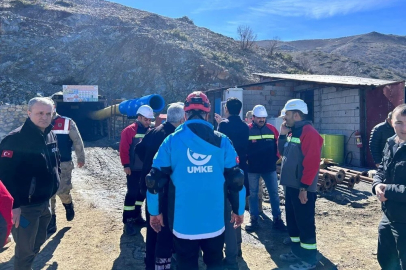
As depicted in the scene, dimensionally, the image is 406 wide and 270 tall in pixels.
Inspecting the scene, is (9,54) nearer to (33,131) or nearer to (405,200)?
(33,131)

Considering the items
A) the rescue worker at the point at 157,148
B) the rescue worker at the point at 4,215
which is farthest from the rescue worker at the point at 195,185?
the rescue worker at the point at 4,215

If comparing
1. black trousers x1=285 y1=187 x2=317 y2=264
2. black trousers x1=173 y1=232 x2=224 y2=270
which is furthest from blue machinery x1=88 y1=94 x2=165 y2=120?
black trousers x1=173 y1=232 x2=224 y2=270

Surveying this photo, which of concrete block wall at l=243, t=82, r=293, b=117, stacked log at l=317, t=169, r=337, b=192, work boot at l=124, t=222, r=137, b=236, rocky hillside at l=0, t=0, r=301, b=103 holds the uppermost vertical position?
rocky hillside at l=0, t=0, r=301, b=103

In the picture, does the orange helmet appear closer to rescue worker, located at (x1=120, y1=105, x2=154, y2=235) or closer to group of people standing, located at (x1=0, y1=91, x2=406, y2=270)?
group of people standing, located at (x1=0, y1=91, x2=406, y2=270)

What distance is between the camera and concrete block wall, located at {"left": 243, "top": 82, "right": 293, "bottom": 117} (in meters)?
12.7

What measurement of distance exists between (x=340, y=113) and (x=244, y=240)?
27.4 ft

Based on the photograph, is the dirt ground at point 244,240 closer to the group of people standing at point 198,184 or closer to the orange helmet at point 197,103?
the group of people standing at point 198,184

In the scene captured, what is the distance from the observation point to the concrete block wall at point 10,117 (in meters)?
16.0

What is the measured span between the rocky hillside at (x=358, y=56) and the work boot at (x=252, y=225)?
30.3 metres

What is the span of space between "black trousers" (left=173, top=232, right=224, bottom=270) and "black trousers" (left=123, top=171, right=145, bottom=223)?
7.89 feet

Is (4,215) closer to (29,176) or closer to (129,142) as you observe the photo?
(29,176)

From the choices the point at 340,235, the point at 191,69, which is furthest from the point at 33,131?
the point at 191,69

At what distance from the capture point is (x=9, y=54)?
928 inches

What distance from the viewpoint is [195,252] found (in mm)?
2492
